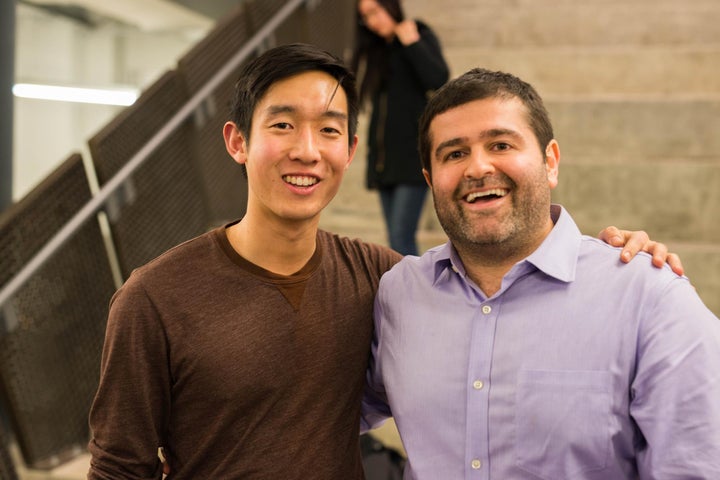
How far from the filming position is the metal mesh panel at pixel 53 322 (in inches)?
103

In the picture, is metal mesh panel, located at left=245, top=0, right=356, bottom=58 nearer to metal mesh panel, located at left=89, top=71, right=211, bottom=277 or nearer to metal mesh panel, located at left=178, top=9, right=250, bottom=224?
metal mesh panel, located at left=178, top=9, right=250, bottom=224

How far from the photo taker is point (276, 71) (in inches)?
56.7

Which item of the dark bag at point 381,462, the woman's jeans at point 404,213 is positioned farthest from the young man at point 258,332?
the woman's jeans at point 404,213

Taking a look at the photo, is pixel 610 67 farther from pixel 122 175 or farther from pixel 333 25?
pixel 122 175

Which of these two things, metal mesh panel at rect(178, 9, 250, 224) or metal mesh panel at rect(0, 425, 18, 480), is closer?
metal mesh panel at rect(0, 425, 18, 480)

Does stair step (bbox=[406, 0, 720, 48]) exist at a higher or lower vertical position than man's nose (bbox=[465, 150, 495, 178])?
higher

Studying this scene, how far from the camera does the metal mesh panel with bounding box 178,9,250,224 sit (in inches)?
140

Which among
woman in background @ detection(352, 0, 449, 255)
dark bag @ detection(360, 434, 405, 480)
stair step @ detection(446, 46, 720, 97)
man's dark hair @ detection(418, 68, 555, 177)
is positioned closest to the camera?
man's dark hair @ detection(418, 68, 555, 177)

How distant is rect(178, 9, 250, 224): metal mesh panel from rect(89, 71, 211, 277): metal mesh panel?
0.22ft

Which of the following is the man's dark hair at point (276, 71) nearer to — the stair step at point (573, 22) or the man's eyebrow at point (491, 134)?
the man's eyebrow at point (491, 134)

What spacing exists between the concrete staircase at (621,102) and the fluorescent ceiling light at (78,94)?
4607mm

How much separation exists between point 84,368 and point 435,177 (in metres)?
1.96

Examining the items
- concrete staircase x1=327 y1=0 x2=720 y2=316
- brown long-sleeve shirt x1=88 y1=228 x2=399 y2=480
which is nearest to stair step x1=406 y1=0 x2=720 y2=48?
concrete staircase x1=327 y1=0 x2=720 y2=316

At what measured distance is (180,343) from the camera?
1.36 meters
